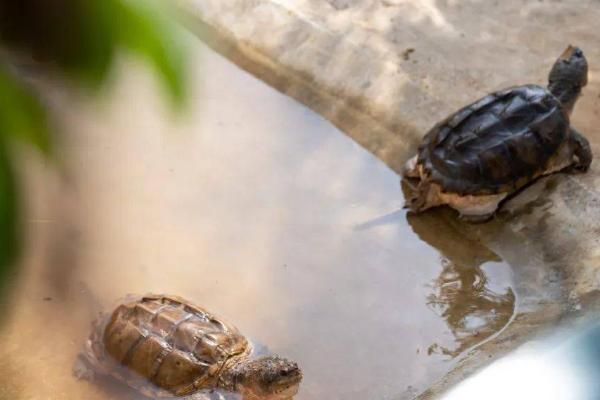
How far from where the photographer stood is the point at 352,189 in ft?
15.6

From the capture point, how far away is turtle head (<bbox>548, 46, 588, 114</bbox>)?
467 centimetres

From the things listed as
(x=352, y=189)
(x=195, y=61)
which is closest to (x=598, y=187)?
(x=352, y=189)

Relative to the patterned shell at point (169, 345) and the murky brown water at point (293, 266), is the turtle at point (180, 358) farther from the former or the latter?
the murky brown water at point (293, 266)

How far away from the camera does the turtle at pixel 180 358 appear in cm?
348

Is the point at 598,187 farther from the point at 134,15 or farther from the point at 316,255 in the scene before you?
the point at 134,15

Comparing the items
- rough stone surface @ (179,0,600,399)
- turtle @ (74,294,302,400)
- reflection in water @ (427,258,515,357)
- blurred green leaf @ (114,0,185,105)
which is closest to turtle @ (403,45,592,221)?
rough stone surface @ (179,0,600,399)

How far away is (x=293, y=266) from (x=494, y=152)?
1.39 m

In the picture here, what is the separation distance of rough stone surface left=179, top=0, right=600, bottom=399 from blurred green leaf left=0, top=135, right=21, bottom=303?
376 cm

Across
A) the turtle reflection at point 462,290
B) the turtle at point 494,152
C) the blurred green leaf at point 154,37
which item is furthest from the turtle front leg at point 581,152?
the blurred green leaf at point 154,37

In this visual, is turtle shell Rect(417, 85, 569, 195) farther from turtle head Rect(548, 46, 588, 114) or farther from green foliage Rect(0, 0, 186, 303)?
green foliage Rect(0, 0, 186, 303)

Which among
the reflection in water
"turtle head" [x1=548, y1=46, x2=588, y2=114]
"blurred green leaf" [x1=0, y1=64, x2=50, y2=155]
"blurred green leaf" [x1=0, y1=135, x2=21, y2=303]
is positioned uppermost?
"blurred green leaf" [x1=0, y1=64, x2=50, y2=155]

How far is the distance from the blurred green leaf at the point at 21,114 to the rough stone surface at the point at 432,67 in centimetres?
375

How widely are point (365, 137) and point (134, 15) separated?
15.1 feet

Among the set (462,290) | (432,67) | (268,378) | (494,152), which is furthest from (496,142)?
(268,378)
